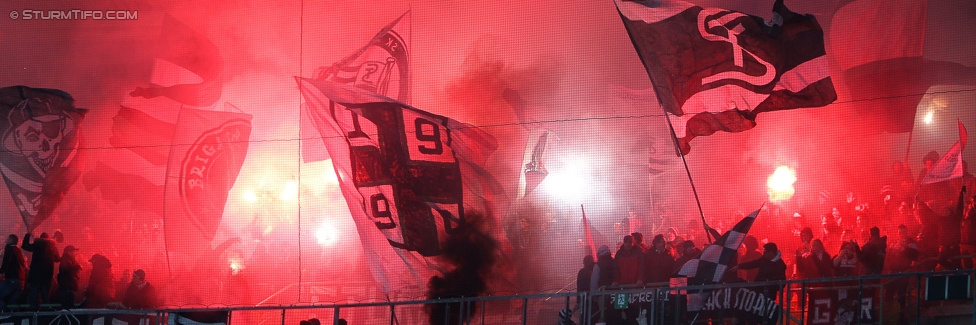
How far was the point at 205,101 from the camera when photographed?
10008mm

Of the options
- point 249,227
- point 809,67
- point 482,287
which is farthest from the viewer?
point 249,227

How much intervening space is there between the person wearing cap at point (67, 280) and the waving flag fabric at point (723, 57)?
266 inches

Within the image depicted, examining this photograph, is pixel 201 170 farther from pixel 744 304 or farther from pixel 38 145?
pixel 744 304

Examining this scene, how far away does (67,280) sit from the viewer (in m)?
8.43

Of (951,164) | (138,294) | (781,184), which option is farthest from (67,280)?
(951,164)

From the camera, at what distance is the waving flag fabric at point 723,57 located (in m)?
8.49

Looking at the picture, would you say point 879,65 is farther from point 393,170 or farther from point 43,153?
point 43,153

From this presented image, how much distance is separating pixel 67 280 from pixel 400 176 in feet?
12.5

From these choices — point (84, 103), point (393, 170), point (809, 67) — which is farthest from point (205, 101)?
point (809, 67)

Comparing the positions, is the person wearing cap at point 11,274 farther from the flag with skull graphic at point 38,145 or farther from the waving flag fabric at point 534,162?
the waving flag fabric at point 534,162

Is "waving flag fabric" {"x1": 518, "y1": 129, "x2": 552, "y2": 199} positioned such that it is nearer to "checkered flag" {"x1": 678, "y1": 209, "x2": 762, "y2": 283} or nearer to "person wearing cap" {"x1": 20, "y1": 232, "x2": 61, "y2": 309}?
"checkered flag" {"x1": 678, "y1": 209, "x2": 762, "y2": 283}

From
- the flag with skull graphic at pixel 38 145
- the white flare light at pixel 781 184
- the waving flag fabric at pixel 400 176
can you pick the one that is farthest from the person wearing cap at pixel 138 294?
the white flare light at pixel 781 184

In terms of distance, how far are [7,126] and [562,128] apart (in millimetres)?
7220

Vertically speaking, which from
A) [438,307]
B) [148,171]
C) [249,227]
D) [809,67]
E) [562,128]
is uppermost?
[809,67]
